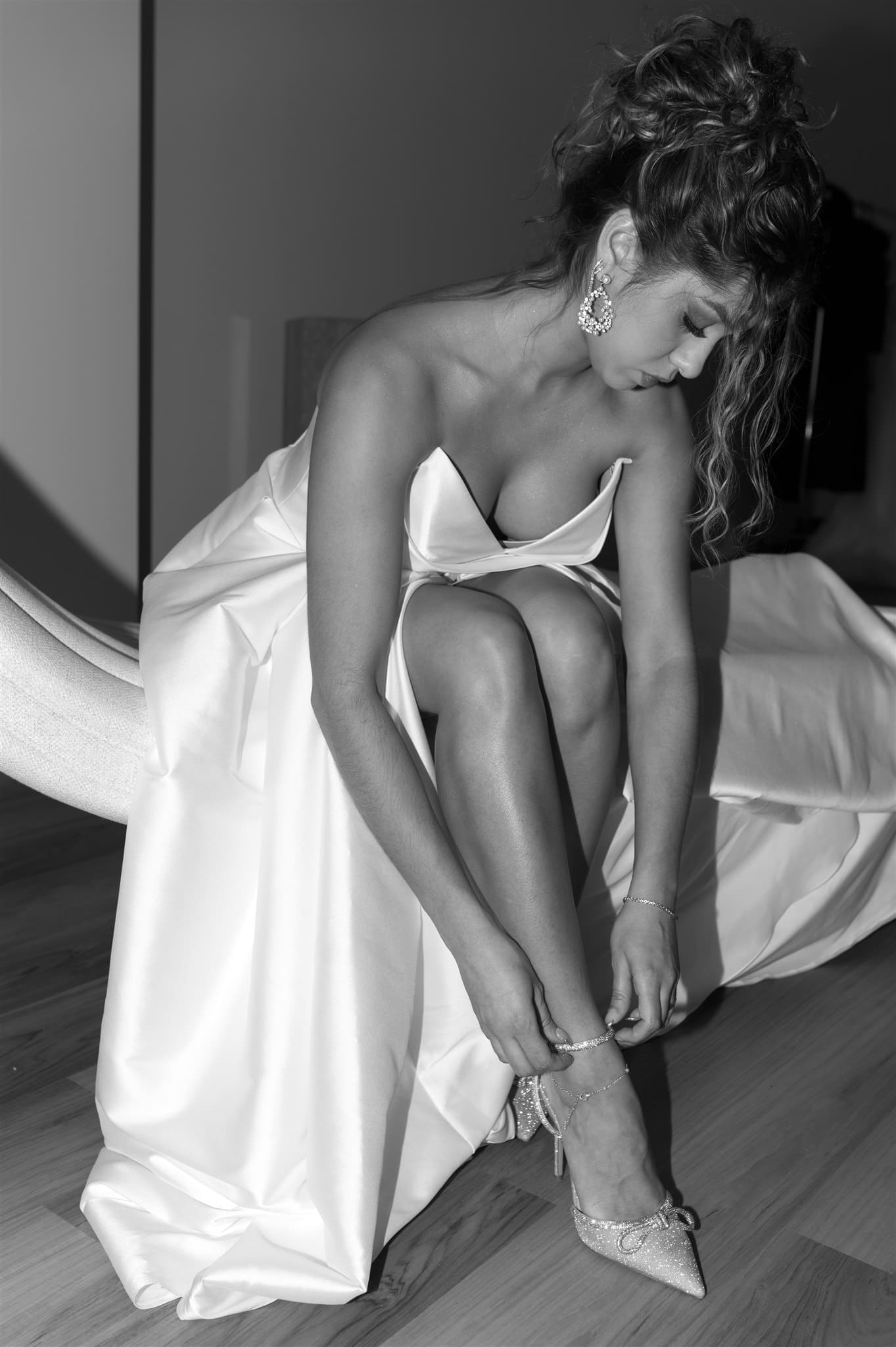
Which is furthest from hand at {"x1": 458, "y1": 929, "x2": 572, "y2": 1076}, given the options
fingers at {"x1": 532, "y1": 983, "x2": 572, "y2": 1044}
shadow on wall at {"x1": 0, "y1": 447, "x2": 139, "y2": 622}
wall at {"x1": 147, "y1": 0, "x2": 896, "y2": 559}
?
wall at {"x1": 147, "y1": 0, "x2": 896, "y2": 559}

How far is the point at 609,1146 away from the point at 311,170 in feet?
→ 8.83

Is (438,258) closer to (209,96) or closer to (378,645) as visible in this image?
(209,96)

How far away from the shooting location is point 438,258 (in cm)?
344

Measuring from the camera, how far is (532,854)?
102cm

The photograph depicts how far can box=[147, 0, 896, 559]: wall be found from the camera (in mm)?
2895

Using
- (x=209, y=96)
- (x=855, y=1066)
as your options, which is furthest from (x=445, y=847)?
(x=209, y=96)

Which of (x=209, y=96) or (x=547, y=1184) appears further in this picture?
(x=209, y=96)

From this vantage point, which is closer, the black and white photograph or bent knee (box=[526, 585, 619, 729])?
the black and white photograph

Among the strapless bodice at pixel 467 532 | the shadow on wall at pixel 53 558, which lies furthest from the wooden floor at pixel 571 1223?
the shadow on wall at pixel 53 558

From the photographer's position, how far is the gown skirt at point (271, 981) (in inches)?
39.8

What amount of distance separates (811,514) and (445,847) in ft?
11.0

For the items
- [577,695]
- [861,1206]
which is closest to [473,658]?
[577,695]

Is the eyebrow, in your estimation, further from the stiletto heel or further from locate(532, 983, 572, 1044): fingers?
the stiletto heel

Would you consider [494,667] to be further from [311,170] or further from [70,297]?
[311,170]
